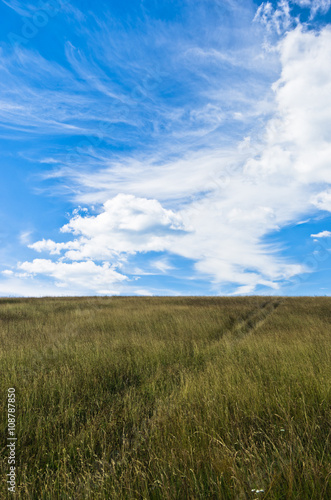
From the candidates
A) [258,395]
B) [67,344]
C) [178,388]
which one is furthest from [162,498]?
[67,344]

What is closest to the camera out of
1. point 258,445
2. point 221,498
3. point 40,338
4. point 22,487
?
point 221,498

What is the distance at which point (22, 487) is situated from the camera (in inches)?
114

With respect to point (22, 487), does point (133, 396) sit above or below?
above

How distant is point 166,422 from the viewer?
3.96m

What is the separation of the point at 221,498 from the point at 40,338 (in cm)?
948

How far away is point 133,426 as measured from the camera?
4.10 meters

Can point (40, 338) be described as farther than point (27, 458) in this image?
Yes

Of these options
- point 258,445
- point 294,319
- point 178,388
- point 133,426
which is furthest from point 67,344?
point 294,319

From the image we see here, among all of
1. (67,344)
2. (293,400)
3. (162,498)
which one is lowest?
(162,498)

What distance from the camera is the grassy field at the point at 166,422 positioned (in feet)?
8.84

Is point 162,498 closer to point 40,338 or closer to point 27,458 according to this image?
point 27,458

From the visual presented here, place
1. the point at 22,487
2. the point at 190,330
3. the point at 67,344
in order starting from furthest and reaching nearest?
the point at 190,330 → the point at 67,344 → the point at 22,487

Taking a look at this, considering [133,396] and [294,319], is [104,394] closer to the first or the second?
[133,396]

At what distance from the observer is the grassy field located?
270 cm
